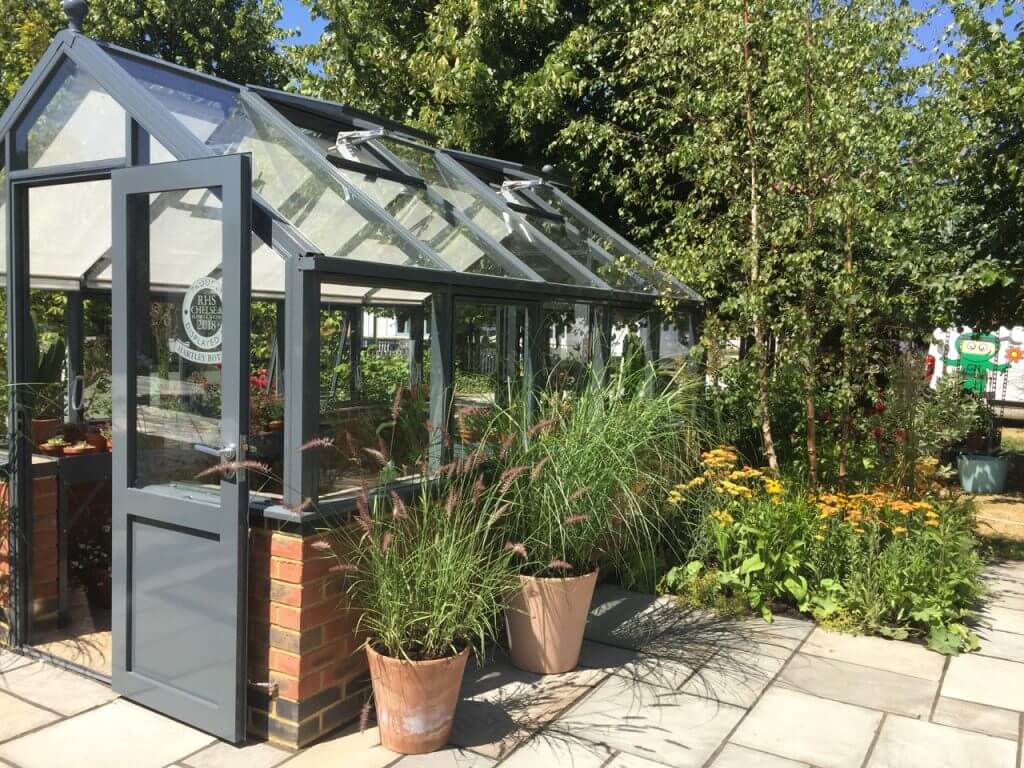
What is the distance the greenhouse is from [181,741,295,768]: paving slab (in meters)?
0.05

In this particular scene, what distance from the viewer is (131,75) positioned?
365 cm

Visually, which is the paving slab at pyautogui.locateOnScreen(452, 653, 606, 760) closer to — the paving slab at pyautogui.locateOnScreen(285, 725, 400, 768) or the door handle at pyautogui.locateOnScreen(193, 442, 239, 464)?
the paving slab at pyautogui.locateOnScreen(285, 725, 400, 768)

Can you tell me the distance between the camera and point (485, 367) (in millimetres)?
4324

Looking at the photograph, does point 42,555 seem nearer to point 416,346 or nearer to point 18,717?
point 18,717

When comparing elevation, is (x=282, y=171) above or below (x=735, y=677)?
above

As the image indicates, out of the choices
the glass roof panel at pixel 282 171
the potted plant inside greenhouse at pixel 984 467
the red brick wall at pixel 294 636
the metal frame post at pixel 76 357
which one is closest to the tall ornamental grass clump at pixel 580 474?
the red brick wall at pixel 294 636

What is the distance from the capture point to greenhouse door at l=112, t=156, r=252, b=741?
315cm

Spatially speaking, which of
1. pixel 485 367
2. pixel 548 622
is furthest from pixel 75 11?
pixel 548 622

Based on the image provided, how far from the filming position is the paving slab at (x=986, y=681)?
12.7ft

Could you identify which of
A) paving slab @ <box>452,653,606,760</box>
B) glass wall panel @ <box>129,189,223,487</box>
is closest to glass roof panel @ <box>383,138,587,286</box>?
glass wall panel @ <box>129,189,223,487</box>

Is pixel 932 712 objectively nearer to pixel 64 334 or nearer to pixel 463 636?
pixel 463 636

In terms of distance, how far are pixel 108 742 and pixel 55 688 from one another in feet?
2.17

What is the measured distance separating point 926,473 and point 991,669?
71.2 inches

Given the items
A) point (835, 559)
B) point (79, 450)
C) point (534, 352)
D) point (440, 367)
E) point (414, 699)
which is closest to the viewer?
point (414, 699)
